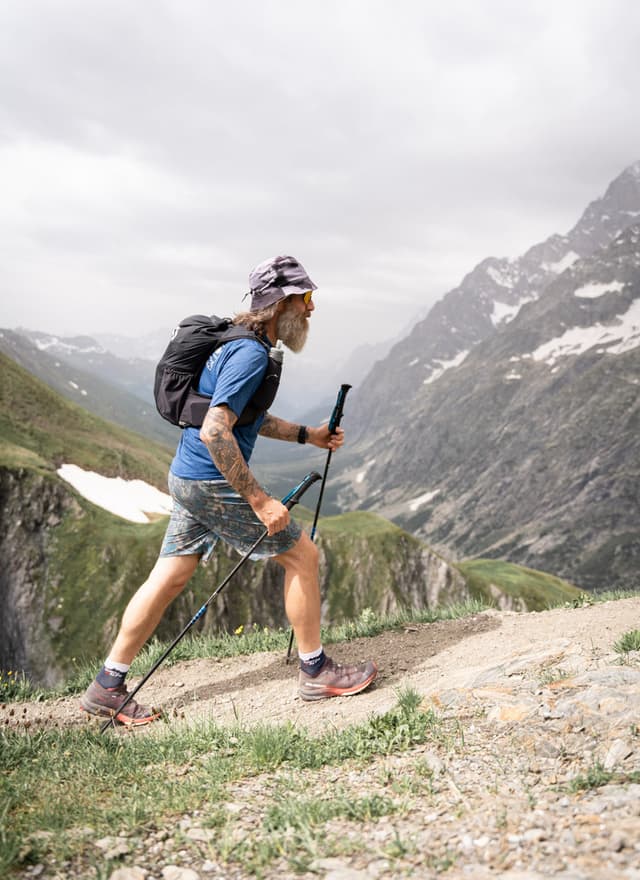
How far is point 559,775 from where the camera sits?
166 inches

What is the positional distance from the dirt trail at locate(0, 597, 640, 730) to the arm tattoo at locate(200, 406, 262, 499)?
8.04ft

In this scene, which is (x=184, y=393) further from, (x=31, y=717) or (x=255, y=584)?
(x=255, y=584)

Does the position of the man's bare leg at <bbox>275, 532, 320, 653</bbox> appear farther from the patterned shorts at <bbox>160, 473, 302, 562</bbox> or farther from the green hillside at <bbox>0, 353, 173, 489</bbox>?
the green hillside at <bbox>0, 353, 173, 489</bbox>

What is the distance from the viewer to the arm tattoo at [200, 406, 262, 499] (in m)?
6.16

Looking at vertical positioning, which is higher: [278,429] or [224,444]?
[278,429]

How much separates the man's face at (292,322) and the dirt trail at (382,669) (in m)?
3.99

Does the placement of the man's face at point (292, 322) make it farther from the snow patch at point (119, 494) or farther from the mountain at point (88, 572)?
the snow patch at point (119, 494)

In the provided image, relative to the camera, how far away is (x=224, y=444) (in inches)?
243

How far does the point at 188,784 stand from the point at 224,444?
2.98 m

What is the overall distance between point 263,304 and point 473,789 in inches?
194

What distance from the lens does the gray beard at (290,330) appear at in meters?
6.87

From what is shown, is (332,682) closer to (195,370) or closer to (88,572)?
(195,370)

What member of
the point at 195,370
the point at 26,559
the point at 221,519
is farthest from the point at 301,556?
the point at 26,559

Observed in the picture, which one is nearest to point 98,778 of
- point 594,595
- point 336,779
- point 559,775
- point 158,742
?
point 158,742
